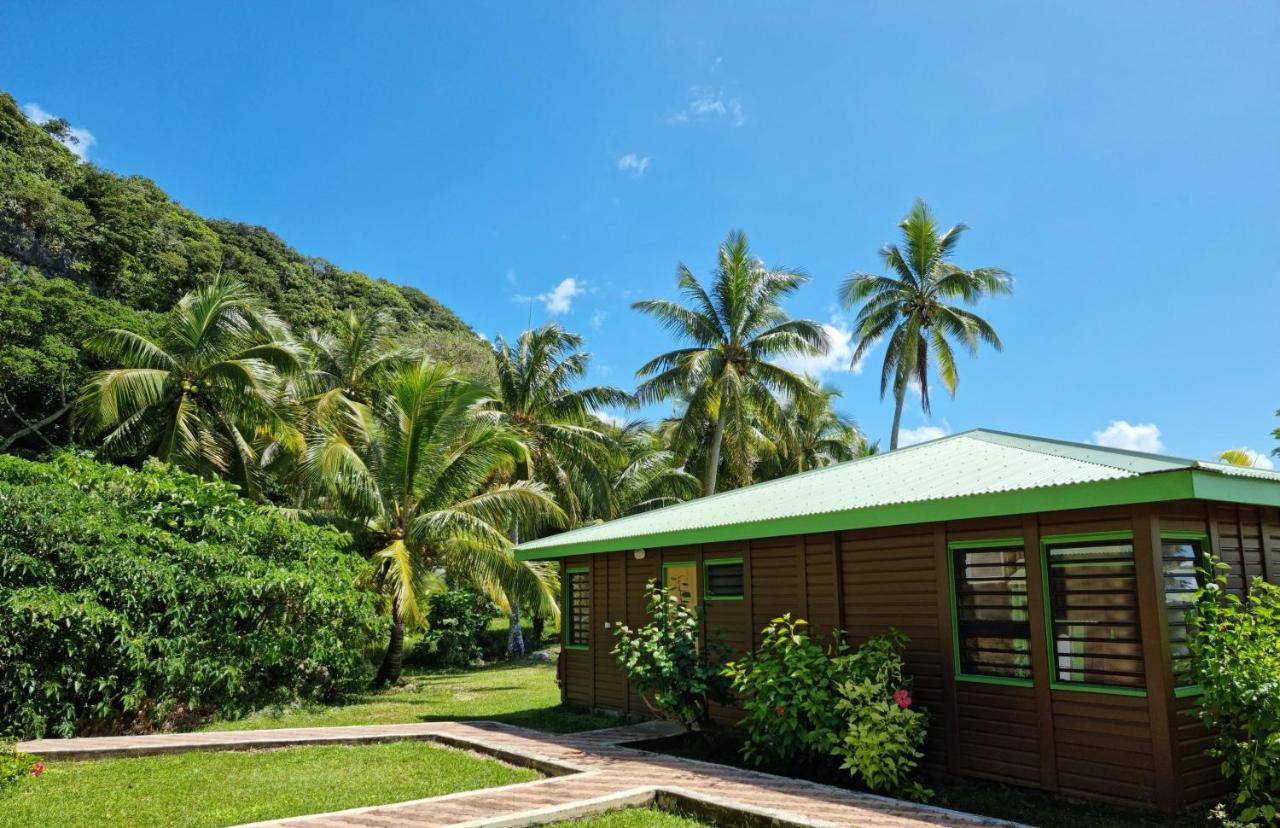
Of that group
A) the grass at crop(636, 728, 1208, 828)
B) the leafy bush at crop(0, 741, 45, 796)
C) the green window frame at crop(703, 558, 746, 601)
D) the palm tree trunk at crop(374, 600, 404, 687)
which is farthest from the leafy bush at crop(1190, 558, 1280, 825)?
the palm tree trunk at crop(374, 600, 404, 687)

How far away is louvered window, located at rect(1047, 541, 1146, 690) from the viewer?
6219mm

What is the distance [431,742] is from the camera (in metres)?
9.84

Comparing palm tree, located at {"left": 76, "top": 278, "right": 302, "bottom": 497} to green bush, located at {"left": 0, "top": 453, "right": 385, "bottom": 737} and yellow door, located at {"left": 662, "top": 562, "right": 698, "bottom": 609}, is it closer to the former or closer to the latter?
green bush, located at {"left": 0, "top": 453, "right": 385, "bottom": 737}

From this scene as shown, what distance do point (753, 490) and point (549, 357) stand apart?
13.4 metres

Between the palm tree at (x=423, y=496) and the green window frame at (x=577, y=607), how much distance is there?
3070mm

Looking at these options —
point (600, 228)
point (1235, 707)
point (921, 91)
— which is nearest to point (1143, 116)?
point (921, 91)

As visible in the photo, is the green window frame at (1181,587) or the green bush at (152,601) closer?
the green window frame at (1181,587)

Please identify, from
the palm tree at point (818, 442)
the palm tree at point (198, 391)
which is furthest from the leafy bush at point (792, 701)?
the palm tree at point (818, 442)

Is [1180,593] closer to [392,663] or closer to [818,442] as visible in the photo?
[392,663]

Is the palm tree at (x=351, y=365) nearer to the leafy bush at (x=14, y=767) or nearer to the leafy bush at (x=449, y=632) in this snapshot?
the leafy bush at (x=449, y=632)

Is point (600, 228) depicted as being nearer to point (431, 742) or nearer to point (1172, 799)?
point (431, 742)

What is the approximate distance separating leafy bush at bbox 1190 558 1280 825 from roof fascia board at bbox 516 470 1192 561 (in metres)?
0.88

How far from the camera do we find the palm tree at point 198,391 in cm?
1855

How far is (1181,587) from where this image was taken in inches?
251
